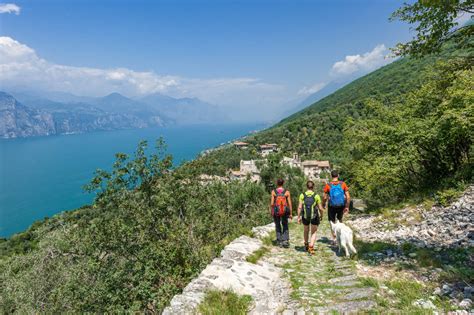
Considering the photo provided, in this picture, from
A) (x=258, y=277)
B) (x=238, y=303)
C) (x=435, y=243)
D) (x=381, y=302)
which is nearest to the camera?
(x=381, y=302)

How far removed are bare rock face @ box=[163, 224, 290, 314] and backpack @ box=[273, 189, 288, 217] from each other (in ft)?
5.58

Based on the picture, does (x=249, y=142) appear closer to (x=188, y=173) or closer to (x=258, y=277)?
(x=188, y=173)

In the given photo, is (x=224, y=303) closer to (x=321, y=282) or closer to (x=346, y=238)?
(x=321, y=282)

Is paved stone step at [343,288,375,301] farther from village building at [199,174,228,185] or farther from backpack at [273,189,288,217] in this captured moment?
village building at [199,174,228,185]

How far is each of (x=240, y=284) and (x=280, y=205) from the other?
314 cm

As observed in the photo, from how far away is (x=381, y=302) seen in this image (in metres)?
4.02

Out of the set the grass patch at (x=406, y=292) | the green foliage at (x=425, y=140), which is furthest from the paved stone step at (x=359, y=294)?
the green foliage at (x=425, y=140)

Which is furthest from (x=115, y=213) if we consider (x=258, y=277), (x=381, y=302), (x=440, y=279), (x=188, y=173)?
(x=440, y=279)

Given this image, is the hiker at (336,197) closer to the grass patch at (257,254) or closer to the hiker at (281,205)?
the hiker at (281,205)

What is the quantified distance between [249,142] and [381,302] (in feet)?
354

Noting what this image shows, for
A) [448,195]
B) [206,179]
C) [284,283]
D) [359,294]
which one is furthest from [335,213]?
[206,179]

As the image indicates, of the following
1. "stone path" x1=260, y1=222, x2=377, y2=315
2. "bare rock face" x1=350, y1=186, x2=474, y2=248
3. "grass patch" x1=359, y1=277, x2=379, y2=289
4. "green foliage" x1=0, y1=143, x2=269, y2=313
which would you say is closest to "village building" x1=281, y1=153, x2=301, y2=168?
"green foliage" x1=0, y1=143, x2=269, y2=313

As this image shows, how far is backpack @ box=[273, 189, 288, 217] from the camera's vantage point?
7.77 m

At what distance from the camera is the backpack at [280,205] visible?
7.77 m
